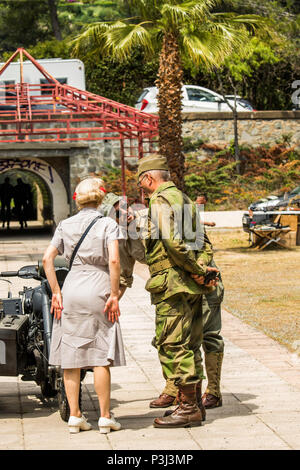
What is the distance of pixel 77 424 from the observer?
553 centimetres

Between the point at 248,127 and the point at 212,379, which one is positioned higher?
the point at 248,127

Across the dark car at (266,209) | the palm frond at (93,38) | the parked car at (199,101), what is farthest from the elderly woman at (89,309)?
the parked car at (199,101)

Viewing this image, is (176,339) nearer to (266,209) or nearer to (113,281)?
(113,281)

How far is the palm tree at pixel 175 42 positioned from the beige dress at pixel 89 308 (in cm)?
1316

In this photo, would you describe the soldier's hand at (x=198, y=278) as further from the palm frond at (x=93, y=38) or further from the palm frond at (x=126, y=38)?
the palm frond at (x=93, y=38)

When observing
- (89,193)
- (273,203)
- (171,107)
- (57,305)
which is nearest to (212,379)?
(57,305)

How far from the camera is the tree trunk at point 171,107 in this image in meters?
18.8

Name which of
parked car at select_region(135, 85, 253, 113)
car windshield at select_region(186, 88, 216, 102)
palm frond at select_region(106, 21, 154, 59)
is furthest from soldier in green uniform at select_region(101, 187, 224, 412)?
car windshield at select_region(186, 88, 216, 102)

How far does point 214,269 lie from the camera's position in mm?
5766

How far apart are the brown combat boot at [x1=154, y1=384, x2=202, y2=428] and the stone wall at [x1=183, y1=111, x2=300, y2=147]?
2288 cm

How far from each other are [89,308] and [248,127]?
23.9 meters

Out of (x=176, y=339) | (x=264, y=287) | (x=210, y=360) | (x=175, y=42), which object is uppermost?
(x=175, y=42)

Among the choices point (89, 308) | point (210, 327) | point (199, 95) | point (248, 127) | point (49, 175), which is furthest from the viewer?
point (199, 95)
